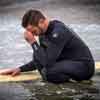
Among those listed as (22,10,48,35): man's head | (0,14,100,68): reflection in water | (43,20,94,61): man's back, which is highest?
(22,10,48,35): man's head

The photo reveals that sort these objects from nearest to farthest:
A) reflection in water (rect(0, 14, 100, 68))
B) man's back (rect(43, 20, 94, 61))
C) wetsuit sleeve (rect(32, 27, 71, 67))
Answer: wetsuit sleeve (rect(32, 27, 71, 67)), man's back (rect(43, 20, 94, 61)), reflection in water (rect(0, 14, 100, 68))

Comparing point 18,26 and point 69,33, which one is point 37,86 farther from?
point 18,26

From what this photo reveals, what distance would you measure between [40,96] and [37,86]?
40cm

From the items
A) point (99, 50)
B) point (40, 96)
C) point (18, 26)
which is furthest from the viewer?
point (18, 26)

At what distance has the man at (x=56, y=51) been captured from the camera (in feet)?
22.1

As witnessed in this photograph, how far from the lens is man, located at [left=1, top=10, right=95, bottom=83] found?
673 cm

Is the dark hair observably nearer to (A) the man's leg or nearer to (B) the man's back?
(B) the man's back

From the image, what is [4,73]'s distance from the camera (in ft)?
24.1

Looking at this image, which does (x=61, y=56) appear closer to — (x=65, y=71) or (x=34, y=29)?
(x=65, y=71)

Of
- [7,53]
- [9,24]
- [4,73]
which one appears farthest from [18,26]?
[4,73]

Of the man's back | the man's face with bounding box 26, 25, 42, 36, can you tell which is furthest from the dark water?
the man's face with bounding box 26, 25, 42, 36

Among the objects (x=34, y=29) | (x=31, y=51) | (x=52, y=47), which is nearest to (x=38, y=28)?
(x=34, y=29)

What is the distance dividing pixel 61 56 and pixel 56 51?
28 cm

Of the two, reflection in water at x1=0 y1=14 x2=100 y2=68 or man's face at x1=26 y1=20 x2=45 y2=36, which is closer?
man's face at x1=26 y1=20 x2=45 y2=36
